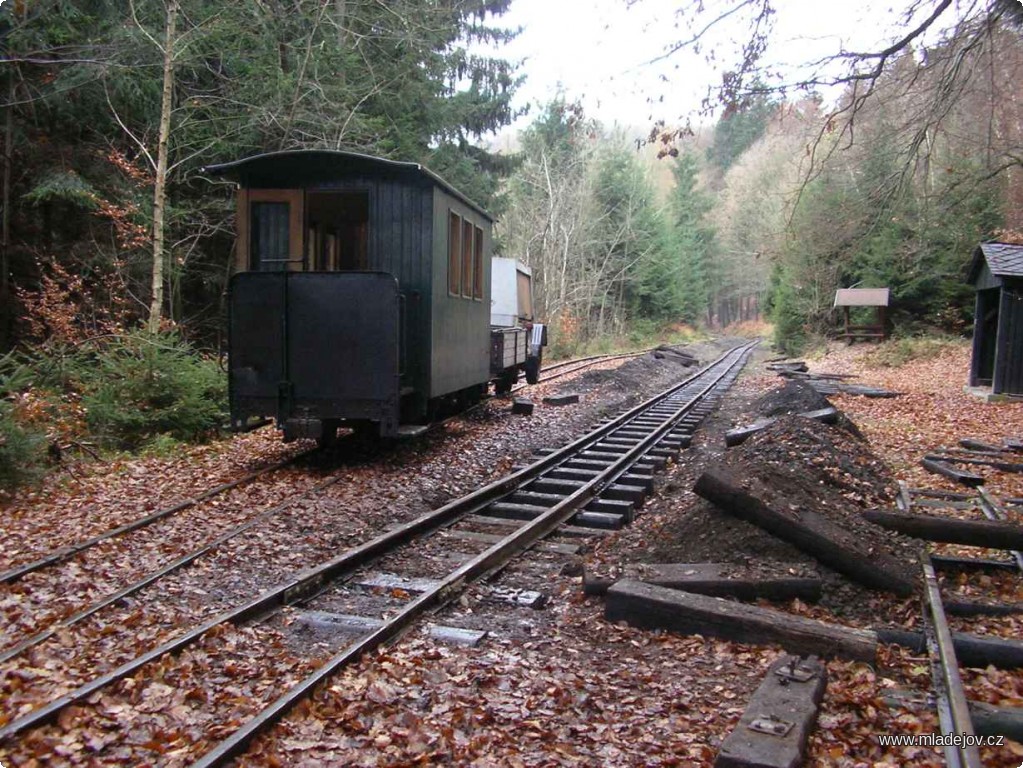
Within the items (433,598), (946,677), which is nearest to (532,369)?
(433,598)

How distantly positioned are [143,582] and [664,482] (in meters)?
5.85

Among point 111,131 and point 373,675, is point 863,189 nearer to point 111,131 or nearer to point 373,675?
point 373,675

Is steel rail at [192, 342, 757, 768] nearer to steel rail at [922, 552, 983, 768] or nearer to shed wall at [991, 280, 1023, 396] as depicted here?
steel rail at [922, 552, 983, 768]

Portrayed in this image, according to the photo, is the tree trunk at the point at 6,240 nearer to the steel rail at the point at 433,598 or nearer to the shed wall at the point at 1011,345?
the steel rail at the point at 433,598

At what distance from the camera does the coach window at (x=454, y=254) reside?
10.6 m

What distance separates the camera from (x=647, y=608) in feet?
16.2

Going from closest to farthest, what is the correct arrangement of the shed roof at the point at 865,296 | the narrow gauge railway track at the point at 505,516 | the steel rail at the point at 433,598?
the steel rail at the point at 433,598
the narrow gauge railway track at the point at 505,516
the shed roof at the point at 865,296

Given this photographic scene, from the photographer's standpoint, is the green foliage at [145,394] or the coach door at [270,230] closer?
the coach door at [270,230]

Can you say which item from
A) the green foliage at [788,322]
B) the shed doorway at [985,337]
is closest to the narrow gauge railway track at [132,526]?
the shed doorway at [985,337]

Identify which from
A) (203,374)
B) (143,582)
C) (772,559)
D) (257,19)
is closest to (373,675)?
(143,582)

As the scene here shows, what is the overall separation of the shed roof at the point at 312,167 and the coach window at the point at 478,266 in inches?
89.7

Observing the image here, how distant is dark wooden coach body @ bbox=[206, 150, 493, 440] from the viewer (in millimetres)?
8891

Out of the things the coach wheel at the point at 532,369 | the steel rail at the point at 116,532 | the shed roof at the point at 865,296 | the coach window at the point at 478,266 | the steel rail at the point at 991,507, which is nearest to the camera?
the steel rail at the point at 116,532

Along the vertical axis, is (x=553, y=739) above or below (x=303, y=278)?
below
